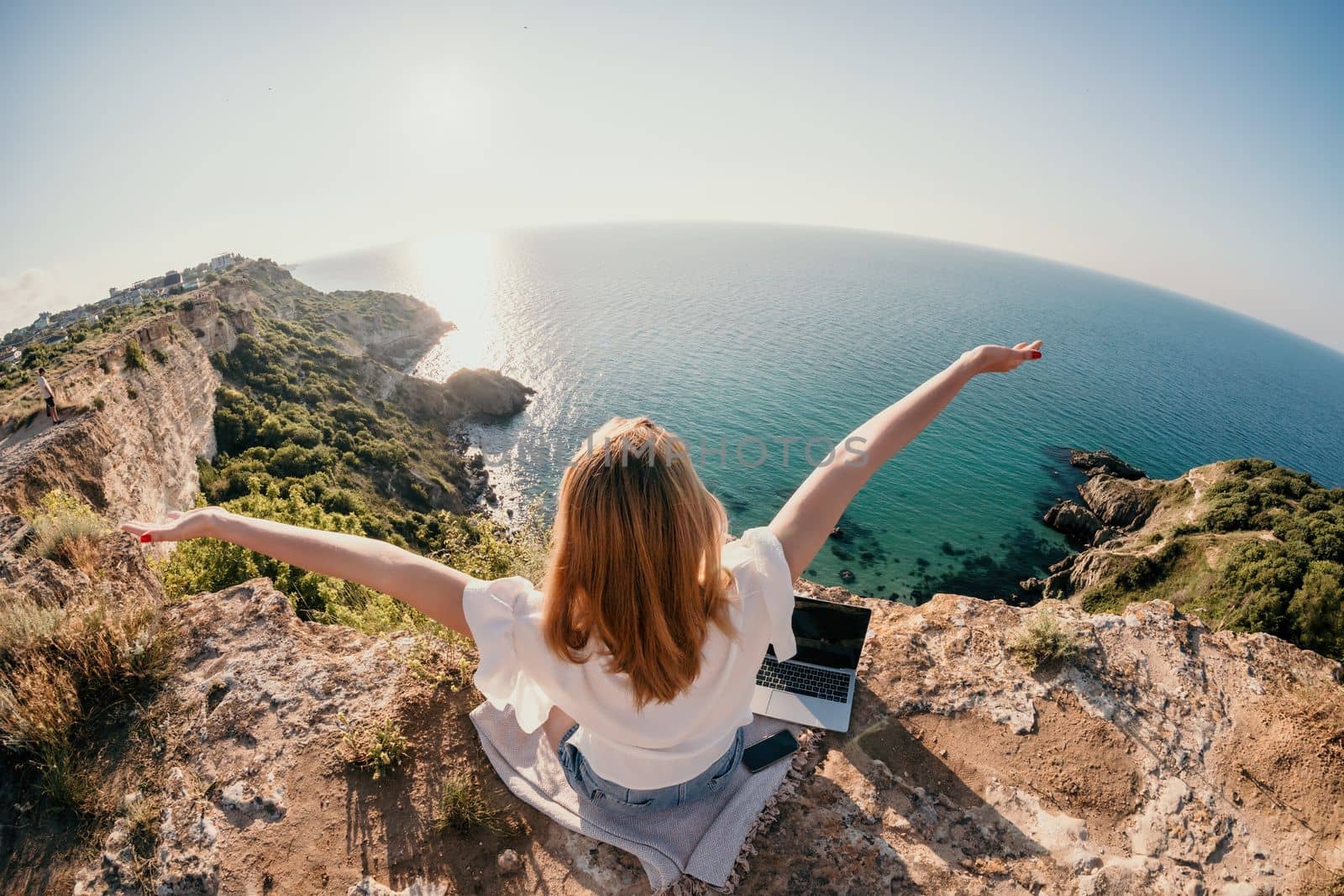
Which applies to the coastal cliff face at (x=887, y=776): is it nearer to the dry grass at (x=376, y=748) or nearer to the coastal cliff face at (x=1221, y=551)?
the dry grass at (x=376, y=748)

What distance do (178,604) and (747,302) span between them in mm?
118702

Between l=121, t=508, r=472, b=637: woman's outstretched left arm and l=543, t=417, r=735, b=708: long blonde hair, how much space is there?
1.61ft

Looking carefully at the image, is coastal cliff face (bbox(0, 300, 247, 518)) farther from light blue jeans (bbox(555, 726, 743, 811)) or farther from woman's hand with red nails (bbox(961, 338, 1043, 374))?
woman's hand with red nails (bbox(961, 338, 1043, 374))

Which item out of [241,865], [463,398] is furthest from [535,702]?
[463,398]

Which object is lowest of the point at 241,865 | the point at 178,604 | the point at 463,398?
the point at 463,398

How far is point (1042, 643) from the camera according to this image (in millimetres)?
5332

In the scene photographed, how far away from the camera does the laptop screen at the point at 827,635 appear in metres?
5.05

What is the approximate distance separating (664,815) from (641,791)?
9.4 inches

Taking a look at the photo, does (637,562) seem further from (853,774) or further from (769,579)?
(853,774)

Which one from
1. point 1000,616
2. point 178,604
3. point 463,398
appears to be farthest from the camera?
point 463,398

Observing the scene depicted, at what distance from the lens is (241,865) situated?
3.41 m

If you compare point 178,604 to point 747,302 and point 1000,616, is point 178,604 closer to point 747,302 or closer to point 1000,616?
point 1000,616

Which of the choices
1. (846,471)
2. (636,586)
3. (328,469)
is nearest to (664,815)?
(636,586)

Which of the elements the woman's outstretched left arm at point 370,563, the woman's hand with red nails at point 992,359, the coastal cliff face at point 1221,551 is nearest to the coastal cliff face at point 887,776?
the woman's outstretched left arm at point 370,563
